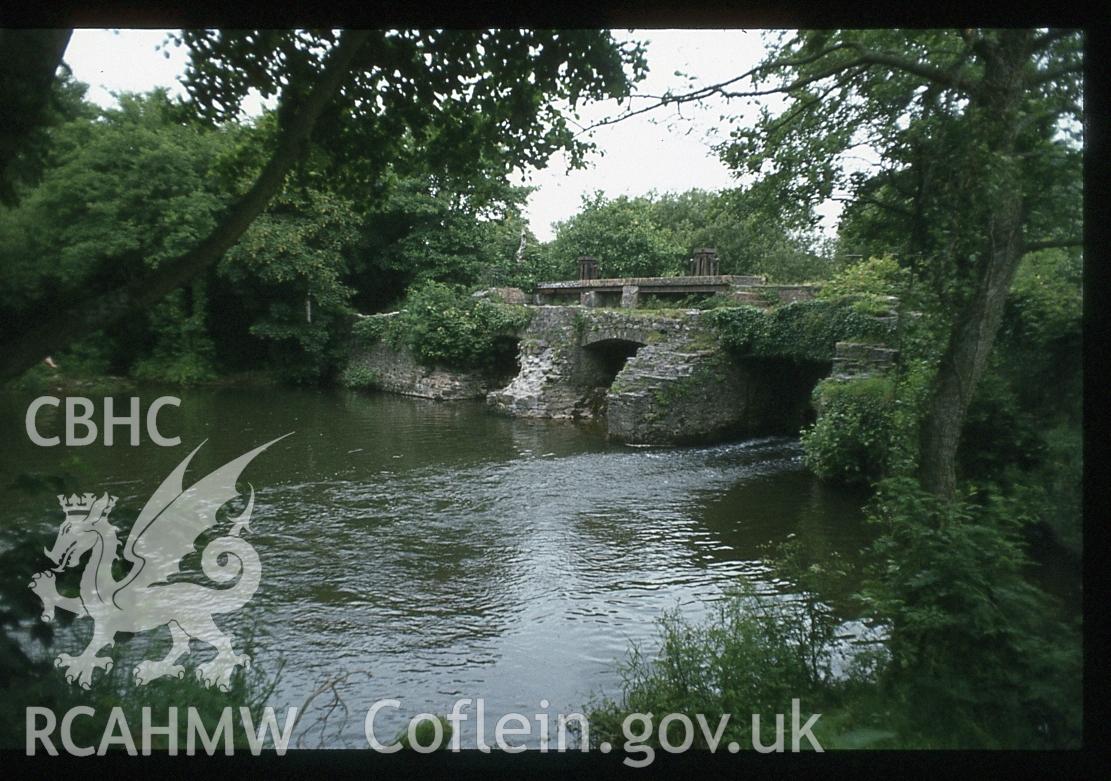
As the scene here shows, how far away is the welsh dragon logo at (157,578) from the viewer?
2.93 meters

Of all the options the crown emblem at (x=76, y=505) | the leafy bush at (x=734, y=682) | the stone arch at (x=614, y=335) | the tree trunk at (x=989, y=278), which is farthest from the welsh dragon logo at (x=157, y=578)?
the stone arch at (x=614, y=335)

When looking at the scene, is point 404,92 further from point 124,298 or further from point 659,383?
point 659,383

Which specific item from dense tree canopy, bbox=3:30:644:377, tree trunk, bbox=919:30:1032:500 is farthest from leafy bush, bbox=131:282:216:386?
tree trunk, bbox=919:30:1032:500

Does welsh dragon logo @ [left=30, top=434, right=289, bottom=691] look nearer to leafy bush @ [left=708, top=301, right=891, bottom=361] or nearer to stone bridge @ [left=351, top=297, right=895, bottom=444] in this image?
stone bridge @ [left=351, top=297, right=895, bottom=444]

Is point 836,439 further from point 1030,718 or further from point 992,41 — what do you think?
point 1030,718

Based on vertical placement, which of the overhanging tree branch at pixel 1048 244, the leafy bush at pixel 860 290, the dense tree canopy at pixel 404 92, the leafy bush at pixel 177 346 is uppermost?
the dense tree canopy at pixel 404 92

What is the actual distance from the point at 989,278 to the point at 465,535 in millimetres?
4771

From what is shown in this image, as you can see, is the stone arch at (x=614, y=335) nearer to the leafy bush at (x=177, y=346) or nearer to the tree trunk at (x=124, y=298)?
the leafy bush at (x=177, y=346)

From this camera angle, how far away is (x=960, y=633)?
11.1 feet

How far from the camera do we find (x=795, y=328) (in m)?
11.4

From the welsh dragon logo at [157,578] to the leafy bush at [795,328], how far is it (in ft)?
23.3

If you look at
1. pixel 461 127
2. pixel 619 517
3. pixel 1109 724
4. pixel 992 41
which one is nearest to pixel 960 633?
pixel 1109 724

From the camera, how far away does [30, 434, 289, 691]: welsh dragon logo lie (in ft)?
9.62

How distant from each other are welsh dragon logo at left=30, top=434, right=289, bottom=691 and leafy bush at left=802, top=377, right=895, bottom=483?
588cm
